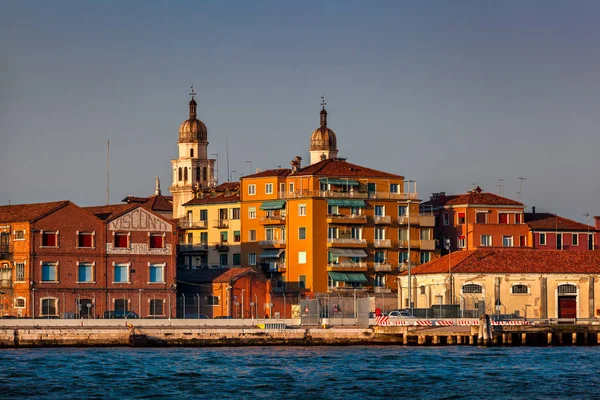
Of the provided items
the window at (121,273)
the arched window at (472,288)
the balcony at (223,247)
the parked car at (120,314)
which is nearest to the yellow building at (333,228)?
the balcony at (223,247)

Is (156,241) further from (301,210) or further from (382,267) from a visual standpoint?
(382,267)

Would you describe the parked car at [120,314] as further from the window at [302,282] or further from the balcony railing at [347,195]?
the balcony railing at [347,195]

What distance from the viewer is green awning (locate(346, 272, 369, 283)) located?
130250mm

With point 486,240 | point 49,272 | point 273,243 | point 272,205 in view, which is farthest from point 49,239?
point 486,240

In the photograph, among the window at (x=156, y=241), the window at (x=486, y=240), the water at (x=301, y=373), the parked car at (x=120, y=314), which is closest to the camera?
the water at (x=301, y=373)

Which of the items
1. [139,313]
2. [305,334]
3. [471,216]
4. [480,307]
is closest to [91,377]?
[305,334]

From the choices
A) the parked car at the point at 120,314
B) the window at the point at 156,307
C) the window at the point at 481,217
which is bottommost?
the parked car at the point at 120,314

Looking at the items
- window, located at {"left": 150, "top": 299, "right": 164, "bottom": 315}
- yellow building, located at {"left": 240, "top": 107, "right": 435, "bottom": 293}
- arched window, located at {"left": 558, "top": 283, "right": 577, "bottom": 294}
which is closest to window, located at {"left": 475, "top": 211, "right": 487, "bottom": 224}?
yellow building, located at {"left": 240, "top": 107, "right": 435, "bottom": 293}

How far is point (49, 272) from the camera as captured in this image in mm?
113750

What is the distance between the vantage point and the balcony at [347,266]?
130 m

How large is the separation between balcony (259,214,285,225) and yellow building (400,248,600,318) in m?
14.8

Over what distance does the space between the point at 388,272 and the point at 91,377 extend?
176ft

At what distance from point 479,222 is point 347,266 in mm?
14836

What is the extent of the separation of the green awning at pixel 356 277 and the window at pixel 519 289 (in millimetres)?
14730
